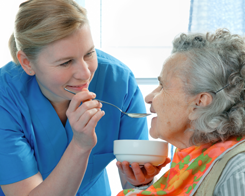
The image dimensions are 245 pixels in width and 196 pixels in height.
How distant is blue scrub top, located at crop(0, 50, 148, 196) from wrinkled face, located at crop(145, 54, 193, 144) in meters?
0.34

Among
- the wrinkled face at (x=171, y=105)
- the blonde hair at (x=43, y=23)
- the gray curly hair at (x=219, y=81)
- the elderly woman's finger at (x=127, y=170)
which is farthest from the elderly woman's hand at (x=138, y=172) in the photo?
the blonde hair at (x=43, y=23)

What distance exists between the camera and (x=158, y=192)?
3.07 ft

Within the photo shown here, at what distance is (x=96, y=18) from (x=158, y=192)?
2.02 meters

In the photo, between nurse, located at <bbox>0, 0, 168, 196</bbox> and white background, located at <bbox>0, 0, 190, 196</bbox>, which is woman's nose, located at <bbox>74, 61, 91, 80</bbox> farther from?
white background, located at <bbox>0, 0, 190, 196</bbox>

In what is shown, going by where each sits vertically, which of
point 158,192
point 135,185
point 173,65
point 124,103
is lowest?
→ point 135,185

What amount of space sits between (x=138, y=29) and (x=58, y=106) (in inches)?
62.6

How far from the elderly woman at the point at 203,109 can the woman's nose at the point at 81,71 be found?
0.29m

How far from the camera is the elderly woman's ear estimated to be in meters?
0.87

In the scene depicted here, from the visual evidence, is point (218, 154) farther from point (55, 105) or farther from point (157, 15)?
point (157, 15)

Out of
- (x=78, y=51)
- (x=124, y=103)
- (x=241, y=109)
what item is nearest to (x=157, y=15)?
(x=124, y=103)

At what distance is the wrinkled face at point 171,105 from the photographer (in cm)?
93

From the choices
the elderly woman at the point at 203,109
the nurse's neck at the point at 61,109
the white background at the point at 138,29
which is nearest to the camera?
the elderly woman at the point at 203,109

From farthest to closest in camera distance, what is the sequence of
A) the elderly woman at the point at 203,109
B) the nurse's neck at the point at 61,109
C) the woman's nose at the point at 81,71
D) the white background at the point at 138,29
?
1. the white background at the point at 138,29
2. the nurse's neck at the point at 61,109
3. the woman's nose at the point at 81,71
4. the elderly woman at the point at 203,109

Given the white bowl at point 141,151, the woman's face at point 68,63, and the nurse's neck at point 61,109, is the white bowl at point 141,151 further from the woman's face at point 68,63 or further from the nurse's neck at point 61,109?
the nurse's neck at point 61,109
